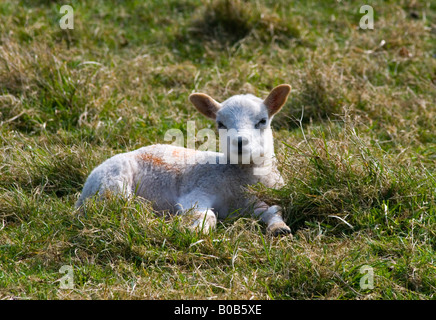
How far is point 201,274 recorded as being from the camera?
435cm

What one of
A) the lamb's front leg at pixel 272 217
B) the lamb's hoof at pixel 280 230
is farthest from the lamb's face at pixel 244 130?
the lamb's hoof at pixel 280 230

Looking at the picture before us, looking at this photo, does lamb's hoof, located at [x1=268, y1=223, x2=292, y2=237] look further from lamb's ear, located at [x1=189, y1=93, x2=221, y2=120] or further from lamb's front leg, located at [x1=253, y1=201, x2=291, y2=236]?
lamb's ear, located at [x1=189, y1=93, x2=221, y2=120]

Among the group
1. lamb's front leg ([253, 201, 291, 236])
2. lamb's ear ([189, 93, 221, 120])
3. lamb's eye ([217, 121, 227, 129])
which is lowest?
lamb's front leg ([253, 201, 291, 236])

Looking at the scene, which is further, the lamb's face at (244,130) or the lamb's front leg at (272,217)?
the lamb's face at (244,130)

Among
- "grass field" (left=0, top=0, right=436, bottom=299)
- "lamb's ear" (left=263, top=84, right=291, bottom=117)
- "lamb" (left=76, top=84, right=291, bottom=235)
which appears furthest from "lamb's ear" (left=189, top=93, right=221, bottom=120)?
"grass field" (left=0, top=0, right=436, bottom=299)

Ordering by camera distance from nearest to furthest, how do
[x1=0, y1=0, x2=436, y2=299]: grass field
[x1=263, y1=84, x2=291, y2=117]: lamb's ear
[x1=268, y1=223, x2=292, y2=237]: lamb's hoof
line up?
[x1=0, y1=0, x2=436, y2=299]: grass field
[x1=268, y1=223, x2=292, y2=237]: lamb's hoof
[x1=263, y1=84, x2=291, y2=117]: lamb's ear

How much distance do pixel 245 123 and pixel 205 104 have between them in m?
0.58

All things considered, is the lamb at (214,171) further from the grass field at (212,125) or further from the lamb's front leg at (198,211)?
the grass field at (212,125)

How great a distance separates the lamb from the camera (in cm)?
529

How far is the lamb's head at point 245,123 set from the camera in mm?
5219

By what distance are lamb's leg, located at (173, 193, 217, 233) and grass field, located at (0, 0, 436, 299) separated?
5.7 inches

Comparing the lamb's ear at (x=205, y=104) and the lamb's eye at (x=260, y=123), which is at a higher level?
the lamb's ear at (x=205, y=104)

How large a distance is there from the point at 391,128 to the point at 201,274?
3.46 meters

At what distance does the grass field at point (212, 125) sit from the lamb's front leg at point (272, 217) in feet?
0.30
